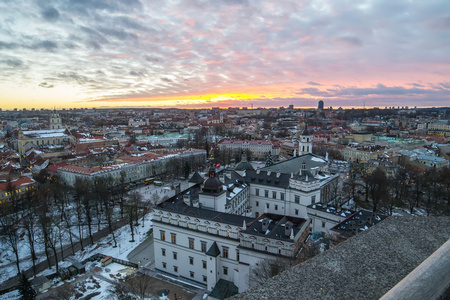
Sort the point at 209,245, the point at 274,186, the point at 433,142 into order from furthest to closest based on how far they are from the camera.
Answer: the point at 433,142 < the point at 274,186 < the point at 209,245

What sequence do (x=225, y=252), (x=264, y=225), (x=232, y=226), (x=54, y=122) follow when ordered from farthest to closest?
(x=54, y=122) < (x=225, y=252) < (x=232, y=226) < (x=264, y=225)

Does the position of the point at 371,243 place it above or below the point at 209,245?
above

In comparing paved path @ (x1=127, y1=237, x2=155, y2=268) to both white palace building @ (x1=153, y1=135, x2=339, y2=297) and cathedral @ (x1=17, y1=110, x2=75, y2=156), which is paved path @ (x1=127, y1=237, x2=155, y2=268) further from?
cathedral @ (x1=17, y1=110, x2=75, y2=156)

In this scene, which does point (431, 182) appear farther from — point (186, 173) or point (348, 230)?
point (186, 173)

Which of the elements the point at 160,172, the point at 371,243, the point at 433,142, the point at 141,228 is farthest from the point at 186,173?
the point at 433,142

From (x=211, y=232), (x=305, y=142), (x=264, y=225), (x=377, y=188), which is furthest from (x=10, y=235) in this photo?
(x=377, y=188)

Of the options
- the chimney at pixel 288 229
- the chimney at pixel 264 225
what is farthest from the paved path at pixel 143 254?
the chimney at pixel 288 229

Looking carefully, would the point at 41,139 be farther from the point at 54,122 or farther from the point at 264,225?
the point at 264,225

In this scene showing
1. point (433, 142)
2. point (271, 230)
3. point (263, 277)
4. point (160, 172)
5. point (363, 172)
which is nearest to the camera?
point (263, 277)
